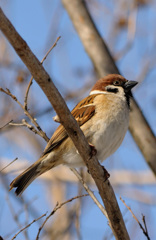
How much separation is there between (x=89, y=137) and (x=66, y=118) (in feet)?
3.29

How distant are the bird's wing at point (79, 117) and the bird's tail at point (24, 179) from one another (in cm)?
18

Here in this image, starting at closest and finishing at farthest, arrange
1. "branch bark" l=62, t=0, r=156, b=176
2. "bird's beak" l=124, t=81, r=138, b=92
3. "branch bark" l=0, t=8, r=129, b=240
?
"branch bark" l=0, t=8, r=129, b=240 < "bird's beak" l=124, t=81, r=138, b=92 < "branch bark" l=62, t=0, r=156, b=176

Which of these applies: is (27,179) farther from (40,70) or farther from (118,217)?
(40,70)

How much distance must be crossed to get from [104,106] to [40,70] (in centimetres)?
146

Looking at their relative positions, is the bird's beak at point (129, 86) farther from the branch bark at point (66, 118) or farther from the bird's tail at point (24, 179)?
the branch bark at point (66, 118)

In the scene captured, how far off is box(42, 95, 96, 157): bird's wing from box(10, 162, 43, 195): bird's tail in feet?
0.59

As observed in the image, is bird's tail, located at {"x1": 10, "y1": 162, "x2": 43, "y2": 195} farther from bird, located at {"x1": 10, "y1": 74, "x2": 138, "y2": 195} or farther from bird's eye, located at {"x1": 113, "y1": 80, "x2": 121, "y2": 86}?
bird's eye, located at {"x1": 113, "y1": 80, "x2": 121, "y2": 86}

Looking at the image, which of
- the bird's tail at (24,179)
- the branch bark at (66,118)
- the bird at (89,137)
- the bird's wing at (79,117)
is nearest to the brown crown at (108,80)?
the bird's wing at (79,117)

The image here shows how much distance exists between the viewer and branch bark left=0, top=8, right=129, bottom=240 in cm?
220

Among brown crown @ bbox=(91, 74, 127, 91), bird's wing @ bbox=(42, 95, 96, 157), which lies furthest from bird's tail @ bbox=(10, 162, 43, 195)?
brown crown @ bbox=(91, 74, 127, 91)

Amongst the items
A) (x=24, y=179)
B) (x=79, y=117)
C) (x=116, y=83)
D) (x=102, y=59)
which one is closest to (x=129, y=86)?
(x=116, y=83)

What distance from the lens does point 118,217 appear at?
3.04 meters

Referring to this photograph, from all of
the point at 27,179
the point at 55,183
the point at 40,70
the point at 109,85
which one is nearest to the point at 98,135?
the point at 27,179

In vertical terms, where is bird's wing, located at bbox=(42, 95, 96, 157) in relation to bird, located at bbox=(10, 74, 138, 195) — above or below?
above
